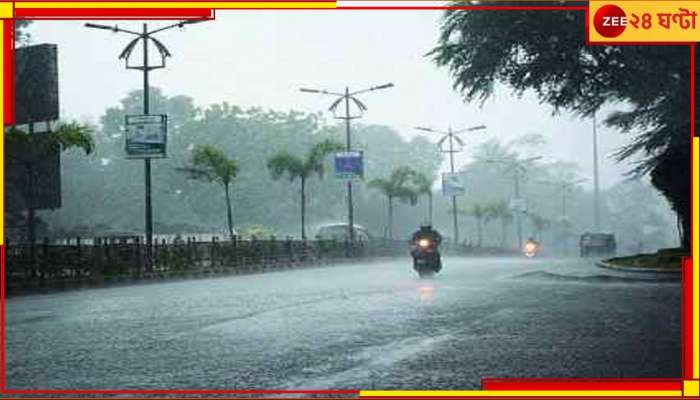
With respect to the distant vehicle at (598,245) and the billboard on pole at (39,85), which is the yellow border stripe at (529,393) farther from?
the distant vehicle at (598,245)

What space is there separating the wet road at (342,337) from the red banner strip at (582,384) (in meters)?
0.27

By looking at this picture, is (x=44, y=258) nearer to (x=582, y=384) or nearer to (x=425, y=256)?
(x=425, y=256)

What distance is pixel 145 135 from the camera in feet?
87.3

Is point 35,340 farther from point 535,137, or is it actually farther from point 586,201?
point 535,137

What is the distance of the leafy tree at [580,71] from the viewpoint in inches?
881

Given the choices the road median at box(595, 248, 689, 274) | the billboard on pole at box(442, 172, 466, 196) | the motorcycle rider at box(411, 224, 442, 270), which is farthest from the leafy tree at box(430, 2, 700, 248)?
the billboard on pole at box(442, 172, 466, 196)

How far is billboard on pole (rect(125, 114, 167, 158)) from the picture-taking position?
26375 mm

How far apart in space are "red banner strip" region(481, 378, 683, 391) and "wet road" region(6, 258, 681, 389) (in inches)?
10.7

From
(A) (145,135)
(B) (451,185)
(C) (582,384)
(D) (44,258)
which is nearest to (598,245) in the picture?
(B) (451,185)

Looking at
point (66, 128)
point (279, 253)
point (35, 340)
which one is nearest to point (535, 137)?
point (279, 253)

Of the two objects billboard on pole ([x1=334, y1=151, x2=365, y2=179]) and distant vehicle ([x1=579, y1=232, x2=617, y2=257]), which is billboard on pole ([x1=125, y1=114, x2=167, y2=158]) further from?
distant vehicle ([x1=579, y1=232, x2=617, y2=257])

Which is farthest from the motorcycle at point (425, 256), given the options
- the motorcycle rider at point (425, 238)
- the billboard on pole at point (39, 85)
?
the billboard on pole at point (39, 85)

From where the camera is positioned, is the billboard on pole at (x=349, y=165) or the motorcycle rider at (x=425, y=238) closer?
the motorcycle rider at (x=425, y=238)

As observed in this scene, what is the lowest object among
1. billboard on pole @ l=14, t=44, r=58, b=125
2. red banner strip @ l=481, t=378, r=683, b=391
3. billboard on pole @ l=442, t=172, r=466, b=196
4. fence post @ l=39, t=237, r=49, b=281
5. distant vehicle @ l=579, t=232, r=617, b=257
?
distant vehicle @ l=579, t=232, r=617, b=257
